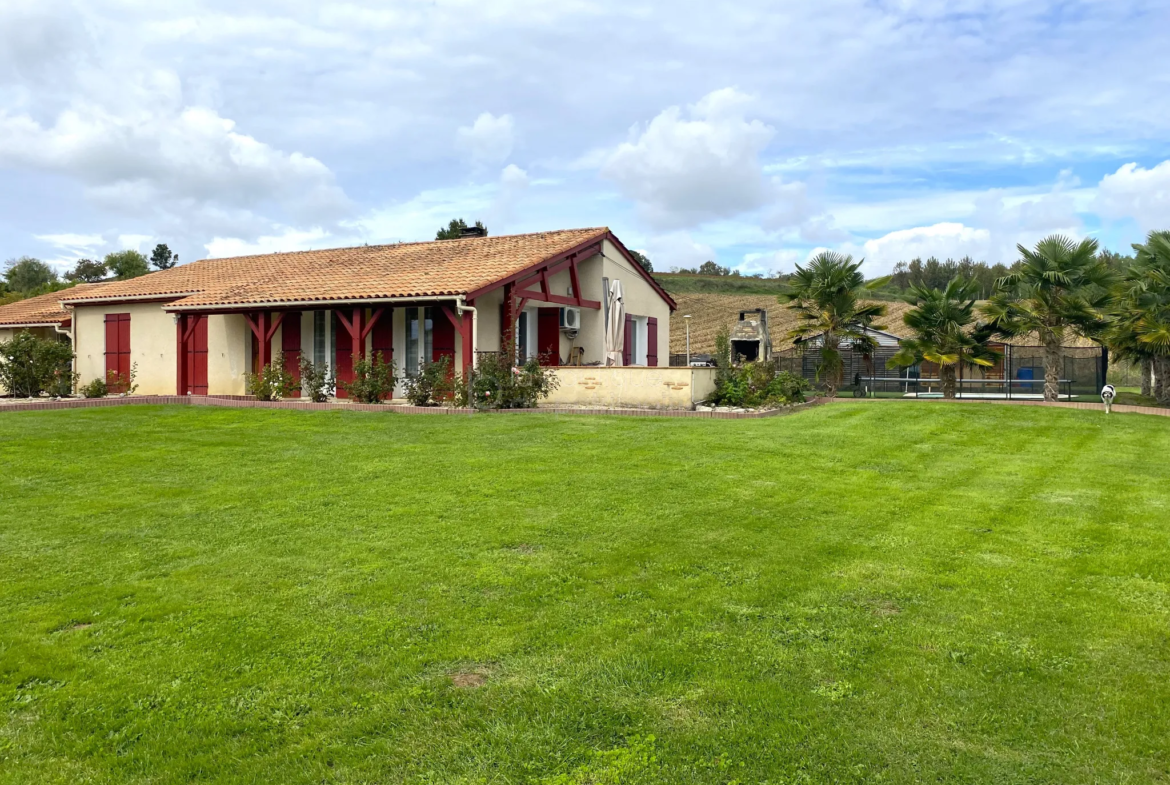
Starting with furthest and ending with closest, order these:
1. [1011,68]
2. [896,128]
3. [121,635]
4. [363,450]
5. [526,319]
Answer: [526,319]
[896,128]
[1011,68]
[363,450]
[121,635]

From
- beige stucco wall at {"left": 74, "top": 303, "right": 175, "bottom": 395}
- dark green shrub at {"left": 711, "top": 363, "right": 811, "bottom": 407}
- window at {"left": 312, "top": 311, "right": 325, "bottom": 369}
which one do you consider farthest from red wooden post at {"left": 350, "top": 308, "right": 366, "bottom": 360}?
dark green shrub at {"left": 711, "top": 363, "right": 811, "bottom": 407}

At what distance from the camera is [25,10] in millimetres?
12430

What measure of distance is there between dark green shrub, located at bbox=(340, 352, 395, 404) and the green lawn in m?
8.02

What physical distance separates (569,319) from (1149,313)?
13.0 m

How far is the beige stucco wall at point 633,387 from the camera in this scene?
52.4ft

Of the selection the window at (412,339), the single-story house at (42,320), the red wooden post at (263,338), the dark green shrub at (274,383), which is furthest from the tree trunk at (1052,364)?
the single-story house at (42,320)

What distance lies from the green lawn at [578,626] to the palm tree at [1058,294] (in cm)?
1199

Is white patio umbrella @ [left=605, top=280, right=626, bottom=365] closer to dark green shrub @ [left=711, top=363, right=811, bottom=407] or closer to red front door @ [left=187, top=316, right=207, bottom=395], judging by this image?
dark green shrub @ [left=711, top=363, right=811, bottom=407]

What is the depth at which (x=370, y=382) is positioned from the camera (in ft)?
54.6

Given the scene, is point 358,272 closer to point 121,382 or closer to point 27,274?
point 121,382

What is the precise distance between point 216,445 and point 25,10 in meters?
7.73

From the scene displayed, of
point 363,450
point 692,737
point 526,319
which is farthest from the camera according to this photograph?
point 526,319

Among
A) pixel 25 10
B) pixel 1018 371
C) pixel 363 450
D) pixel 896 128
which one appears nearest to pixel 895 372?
pixel 1018 371

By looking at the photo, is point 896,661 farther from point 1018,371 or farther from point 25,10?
point 1018,371
